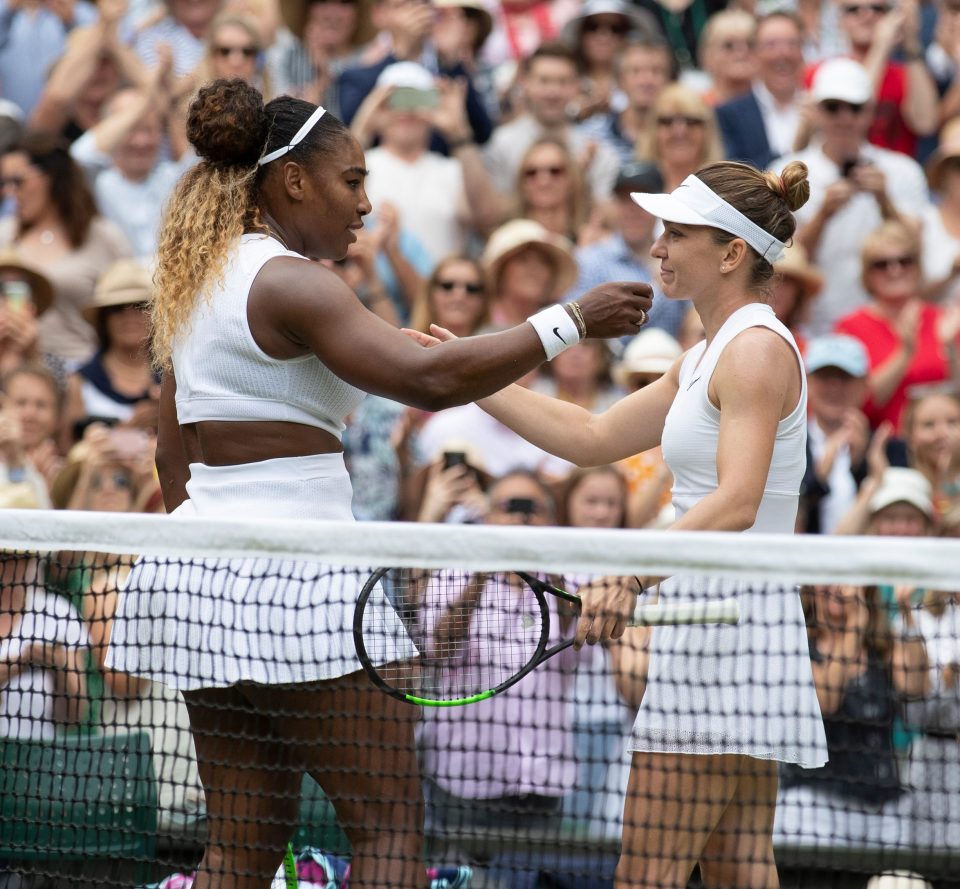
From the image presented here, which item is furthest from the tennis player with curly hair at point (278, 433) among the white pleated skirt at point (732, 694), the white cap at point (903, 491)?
the white cap at point (903, 491)

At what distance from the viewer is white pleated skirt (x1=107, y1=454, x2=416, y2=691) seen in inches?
146

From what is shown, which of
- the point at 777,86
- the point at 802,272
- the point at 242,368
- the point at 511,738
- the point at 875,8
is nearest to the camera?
the point at 242,368

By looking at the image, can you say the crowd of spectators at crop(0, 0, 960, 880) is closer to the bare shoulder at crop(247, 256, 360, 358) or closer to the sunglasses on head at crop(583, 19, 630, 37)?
the sunglasses on head at crop(583, 19, 630, 37)

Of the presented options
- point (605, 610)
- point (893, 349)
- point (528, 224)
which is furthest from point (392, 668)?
point (893, 349)

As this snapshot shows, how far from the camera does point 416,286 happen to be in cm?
813

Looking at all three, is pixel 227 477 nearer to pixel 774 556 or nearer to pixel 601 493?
pixel 774 556

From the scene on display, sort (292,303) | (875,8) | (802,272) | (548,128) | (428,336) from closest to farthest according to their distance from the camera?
1. (292,303)
2. (428,336)
3. (802,272)
4. (548,128)
5. (875,8)

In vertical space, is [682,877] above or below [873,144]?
below

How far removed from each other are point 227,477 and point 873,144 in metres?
6.39

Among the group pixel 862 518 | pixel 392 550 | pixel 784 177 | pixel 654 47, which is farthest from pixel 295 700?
pixel 654 47

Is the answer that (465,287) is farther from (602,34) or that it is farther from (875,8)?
(875,8)

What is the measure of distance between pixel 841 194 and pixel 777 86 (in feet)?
3.96

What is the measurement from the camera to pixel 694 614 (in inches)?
153

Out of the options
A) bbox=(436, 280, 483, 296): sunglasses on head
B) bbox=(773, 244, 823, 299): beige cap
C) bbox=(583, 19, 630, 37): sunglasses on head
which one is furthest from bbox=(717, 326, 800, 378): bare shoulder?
bbox=(583, 19, 630, 37): sunglasses on head
